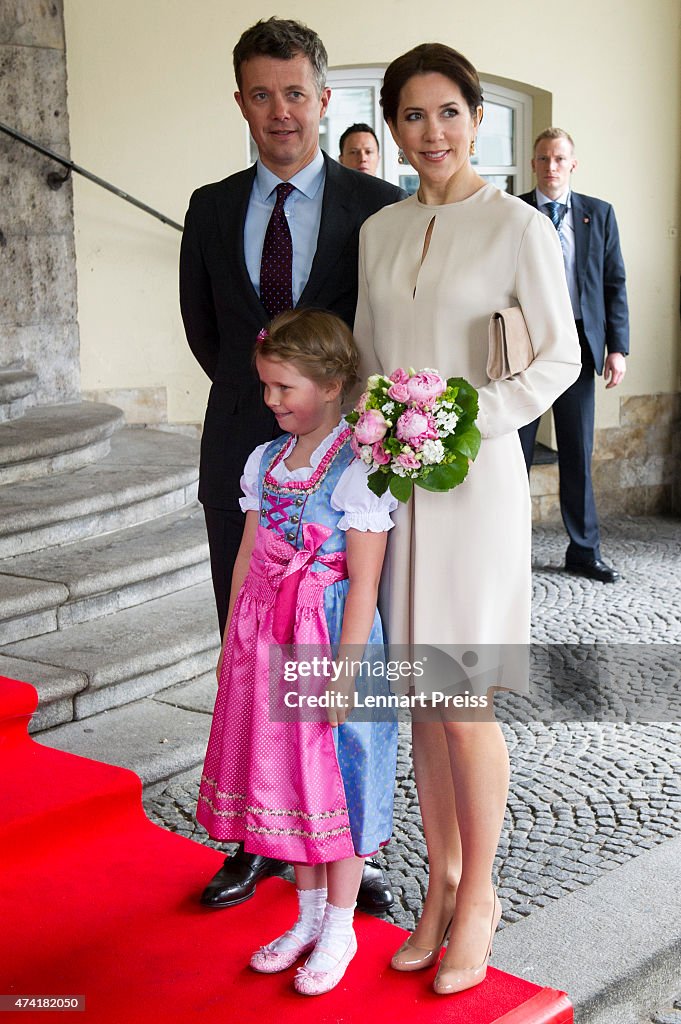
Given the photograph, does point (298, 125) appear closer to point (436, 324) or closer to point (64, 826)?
point (436, 324)

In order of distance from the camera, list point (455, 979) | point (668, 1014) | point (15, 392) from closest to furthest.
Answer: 1. point (455, 979)
2. point (668, 1014)
3. point (15, 392)

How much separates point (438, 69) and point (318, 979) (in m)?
1.72

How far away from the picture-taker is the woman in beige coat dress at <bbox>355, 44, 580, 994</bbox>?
2.23m

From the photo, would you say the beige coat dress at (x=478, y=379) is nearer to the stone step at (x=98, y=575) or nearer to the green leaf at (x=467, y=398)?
the green leaf at (x=467, y=398)

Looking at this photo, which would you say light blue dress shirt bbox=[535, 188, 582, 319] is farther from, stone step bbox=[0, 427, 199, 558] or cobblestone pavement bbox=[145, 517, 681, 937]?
stone step bbox=[0, 427, 199, 558]

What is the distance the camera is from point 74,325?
632 cm

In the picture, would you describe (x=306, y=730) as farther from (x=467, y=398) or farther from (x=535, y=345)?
(x=535, y=345)

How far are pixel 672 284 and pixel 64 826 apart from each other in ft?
19.7

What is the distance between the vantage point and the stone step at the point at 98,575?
413 centimetres

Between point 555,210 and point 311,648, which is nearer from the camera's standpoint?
point 311,648

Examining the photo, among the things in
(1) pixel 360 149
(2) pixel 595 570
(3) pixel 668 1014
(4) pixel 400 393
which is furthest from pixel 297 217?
(2) pixel 595 570

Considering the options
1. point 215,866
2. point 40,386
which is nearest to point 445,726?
point 215,866

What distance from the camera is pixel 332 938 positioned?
7.78 feet

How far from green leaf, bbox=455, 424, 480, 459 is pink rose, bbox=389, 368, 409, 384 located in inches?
5.2
